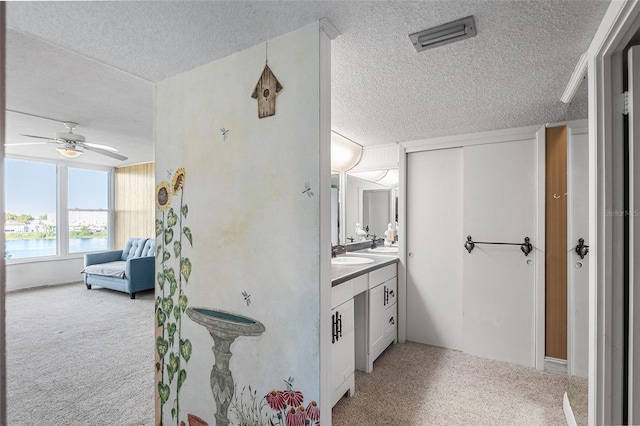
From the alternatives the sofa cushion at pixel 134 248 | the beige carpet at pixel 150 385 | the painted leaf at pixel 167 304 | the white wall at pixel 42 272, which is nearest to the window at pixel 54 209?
the white wall at pixel 42 272

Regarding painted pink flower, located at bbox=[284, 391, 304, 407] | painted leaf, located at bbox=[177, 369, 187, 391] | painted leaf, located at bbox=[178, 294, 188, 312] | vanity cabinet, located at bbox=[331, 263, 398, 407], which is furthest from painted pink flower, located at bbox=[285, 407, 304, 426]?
painted leaf, located at bbox=[178, 294, 188, 312]

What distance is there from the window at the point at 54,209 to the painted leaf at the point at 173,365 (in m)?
5.24

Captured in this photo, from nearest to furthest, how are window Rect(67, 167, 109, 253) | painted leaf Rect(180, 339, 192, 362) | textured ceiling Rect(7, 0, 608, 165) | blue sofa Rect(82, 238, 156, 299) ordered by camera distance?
textured ceiling Rect(7, 0, 608, 165) < painted leaf Rect(180, 339, 192, 362) < blue sofa Rect(82, 238, 156, 299) < window Rect(67, 167, 109, 253)

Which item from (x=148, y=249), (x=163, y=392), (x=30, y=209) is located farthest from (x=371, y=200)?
(x=30, y=209)

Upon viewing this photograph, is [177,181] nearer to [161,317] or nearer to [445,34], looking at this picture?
[161,317]

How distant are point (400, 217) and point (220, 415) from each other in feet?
7.91

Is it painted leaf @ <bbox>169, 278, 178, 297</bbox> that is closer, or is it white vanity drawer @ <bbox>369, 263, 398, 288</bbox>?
painted leaf @ <bbox>169, 278, 178, 297</bbox>

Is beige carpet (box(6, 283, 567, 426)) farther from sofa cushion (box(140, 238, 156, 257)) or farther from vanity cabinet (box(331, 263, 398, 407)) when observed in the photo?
sofa cushion (box(140, 238, 156, 257))

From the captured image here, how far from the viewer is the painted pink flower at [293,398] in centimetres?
127

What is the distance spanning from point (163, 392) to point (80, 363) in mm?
1430

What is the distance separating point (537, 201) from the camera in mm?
2633

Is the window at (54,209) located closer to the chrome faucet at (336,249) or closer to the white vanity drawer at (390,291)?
the chrome faucet at (336,249)

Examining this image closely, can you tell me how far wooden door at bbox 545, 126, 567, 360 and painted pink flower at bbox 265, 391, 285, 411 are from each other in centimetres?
253

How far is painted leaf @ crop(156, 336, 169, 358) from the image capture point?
1765mm
